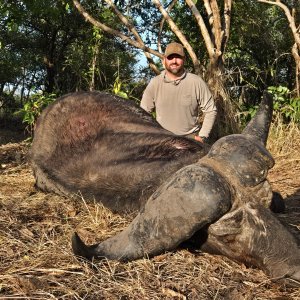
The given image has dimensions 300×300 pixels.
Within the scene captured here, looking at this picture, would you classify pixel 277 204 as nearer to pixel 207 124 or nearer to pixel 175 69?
pixel 207 124

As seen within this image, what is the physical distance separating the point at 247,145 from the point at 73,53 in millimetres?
13429

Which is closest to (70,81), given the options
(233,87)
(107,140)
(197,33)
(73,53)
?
(73,53)

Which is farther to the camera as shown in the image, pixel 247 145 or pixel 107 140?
pixel 107 140

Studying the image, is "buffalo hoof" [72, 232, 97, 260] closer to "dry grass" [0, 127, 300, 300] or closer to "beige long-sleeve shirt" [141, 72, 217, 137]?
"dry grass" [0, 127, 300, 300]

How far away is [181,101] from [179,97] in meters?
0.04

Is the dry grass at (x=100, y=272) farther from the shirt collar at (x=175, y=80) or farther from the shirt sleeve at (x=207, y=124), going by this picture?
the shirt collar at (x=175, y=80)

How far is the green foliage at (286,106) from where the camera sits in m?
6.77

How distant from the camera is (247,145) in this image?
2295mm

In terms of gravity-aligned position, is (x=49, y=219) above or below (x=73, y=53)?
below

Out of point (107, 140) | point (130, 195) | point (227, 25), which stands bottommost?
point (130, 195)

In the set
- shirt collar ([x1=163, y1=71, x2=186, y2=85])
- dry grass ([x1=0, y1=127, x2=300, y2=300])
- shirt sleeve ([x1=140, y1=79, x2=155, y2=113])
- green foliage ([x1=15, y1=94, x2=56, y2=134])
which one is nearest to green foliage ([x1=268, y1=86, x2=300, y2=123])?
shirt collar ([x1=163, y1=71, x2=186, y2=85])

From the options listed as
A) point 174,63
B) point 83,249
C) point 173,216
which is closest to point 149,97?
point 174,63

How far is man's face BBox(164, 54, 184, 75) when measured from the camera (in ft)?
15.9

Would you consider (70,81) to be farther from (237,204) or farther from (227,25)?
(237,204)
